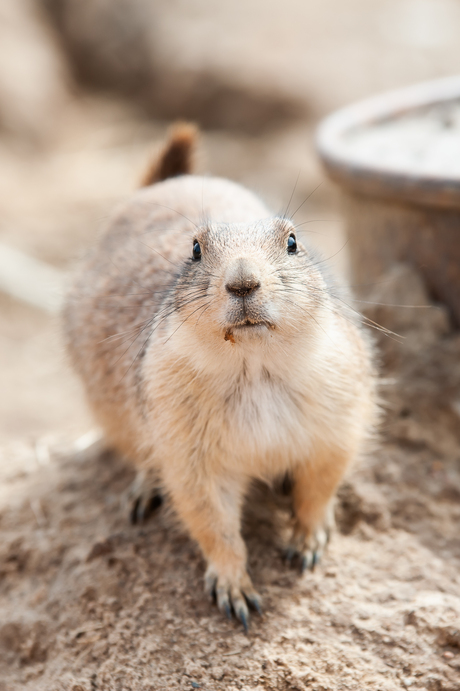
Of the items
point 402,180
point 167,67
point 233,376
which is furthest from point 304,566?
point 167,67

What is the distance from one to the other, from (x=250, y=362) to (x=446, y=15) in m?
11.8

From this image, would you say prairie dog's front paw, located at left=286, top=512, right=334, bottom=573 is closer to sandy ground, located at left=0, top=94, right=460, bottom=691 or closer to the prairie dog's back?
sandy ground, located at left=0, top=94, right=460, bottom=691

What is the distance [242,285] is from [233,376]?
0.57m

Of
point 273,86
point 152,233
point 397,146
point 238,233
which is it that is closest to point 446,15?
point 273,86

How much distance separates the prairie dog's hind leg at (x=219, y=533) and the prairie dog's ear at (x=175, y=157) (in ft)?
7.56

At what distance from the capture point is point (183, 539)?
3.44 meters

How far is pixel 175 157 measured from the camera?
14.9 feet

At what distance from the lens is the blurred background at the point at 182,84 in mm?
10141

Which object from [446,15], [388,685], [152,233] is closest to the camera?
[388,685]

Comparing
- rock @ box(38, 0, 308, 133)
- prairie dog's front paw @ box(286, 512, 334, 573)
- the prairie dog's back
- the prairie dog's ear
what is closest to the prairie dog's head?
the prairie dog's back

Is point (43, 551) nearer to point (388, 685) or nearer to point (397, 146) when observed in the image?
point (388, 685)

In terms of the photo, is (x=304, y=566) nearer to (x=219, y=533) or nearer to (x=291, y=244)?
(x=219, y=533)

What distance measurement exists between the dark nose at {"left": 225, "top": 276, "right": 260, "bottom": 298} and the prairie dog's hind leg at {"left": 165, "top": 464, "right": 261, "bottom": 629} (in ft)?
3.21

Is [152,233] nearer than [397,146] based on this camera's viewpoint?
Yes
